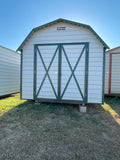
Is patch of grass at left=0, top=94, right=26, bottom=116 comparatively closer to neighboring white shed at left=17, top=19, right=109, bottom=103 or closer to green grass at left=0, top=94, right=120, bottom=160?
neighboring white shed at left=17, top=19, right=109, bottom=103

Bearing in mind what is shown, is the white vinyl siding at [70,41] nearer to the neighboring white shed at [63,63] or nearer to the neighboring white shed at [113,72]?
the neighboring white shed at [63,63]

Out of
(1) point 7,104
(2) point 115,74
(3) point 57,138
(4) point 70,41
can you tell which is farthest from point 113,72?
(1) point 7,104

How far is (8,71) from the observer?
21.2 feet

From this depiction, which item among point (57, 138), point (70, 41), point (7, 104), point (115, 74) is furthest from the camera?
point (115, 74)

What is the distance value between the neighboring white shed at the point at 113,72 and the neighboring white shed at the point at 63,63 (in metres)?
2.78

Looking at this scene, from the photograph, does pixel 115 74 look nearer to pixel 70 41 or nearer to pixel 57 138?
pixel 70 41

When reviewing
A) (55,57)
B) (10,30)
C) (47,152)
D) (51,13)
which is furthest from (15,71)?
(47,152)

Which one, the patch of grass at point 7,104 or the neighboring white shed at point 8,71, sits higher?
the neighboring white shed at point 8,71

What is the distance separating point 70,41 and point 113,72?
406 centimetres

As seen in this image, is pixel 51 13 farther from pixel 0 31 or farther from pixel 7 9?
pixel 0 31

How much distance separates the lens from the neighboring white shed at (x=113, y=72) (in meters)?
6.22

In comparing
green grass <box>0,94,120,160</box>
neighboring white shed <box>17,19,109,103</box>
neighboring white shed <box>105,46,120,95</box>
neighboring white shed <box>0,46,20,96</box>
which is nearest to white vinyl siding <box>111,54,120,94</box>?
neighboring white shed <box>105,46,120,95</box>

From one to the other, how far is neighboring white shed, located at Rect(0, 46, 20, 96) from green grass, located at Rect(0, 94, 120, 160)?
3589 millimetres

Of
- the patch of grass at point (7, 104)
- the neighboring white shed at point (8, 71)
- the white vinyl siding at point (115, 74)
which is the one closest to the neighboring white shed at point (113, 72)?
the white vinyl siding at point (115, 74)
